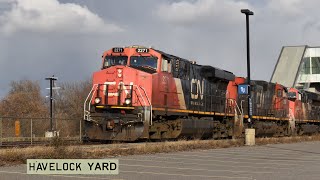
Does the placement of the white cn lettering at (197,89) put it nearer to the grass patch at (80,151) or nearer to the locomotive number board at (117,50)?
the grass patch at (80,151)

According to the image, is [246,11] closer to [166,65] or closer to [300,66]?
[166,65]

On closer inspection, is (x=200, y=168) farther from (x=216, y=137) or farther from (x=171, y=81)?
(x=216, y=137)

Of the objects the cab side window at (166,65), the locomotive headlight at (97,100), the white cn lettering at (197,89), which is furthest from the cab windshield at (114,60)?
the white cn lettering at (197,89)

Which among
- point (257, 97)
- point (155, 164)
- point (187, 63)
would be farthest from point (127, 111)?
point (257, 97)

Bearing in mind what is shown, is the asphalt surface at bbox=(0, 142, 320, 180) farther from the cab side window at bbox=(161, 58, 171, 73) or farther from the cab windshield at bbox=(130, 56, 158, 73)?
the cab side window at bbox=(161, 58, 171, 73)

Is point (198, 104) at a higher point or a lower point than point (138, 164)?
higher

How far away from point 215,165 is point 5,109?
6284cm

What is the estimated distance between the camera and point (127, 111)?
2077 centimetres

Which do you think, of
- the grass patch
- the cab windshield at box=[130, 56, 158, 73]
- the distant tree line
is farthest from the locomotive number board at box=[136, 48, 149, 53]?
the distant tree line

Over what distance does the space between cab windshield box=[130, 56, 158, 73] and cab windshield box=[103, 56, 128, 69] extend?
14.1 inches

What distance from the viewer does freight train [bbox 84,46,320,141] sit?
20.6 metres

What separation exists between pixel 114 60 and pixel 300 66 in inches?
2451

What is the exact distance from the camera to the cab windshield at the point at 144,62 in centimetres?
2177

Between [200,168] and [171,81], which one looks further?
[171,81]
